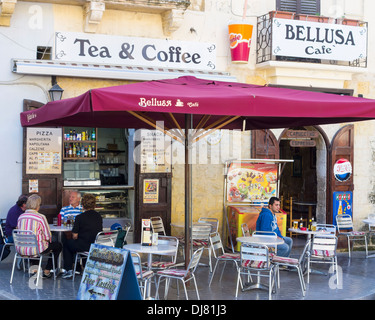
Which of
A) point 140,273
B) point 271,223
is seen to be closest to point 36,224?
point 140,273

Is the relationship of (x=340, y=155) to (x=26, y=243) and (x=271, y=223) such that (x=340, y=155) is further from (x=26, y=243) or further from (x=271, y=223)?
(x=26, y=243)

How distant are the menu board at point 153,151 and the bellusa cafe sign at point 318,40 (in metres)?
→ 3.05

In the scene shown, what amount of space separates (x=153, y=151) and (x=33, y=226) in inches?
147

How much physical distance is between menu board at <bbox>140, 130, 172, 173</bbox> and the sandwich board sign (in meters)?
6.01

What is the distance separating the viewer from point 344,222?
45.2 ft

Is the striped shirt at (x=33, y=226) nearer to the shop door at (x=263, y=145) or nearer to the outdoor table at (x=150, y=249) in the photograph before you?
the outdoor table at (x=150, y=249)

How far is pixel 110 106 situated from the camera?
693 centimetres

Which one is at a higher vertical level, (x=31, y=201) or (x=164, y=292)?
(x=31, y=201)

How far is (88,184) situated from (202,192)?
7.91ft

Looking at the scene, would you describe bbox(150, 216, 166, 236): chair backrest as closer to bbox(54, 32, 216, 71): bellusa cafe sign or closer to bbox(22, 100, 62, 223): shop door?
bbox(22, 100, 62, 223): shop door

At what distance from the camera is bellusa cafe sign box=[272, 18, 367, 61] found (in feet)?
42.4

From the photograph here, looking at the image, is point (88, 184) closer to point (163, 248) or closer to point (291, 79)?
Result: point (163, 248)

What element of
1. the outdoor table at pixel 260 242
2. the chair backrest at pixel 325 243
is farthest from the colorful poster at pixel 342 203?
the outdoor table at pixel 260 242
